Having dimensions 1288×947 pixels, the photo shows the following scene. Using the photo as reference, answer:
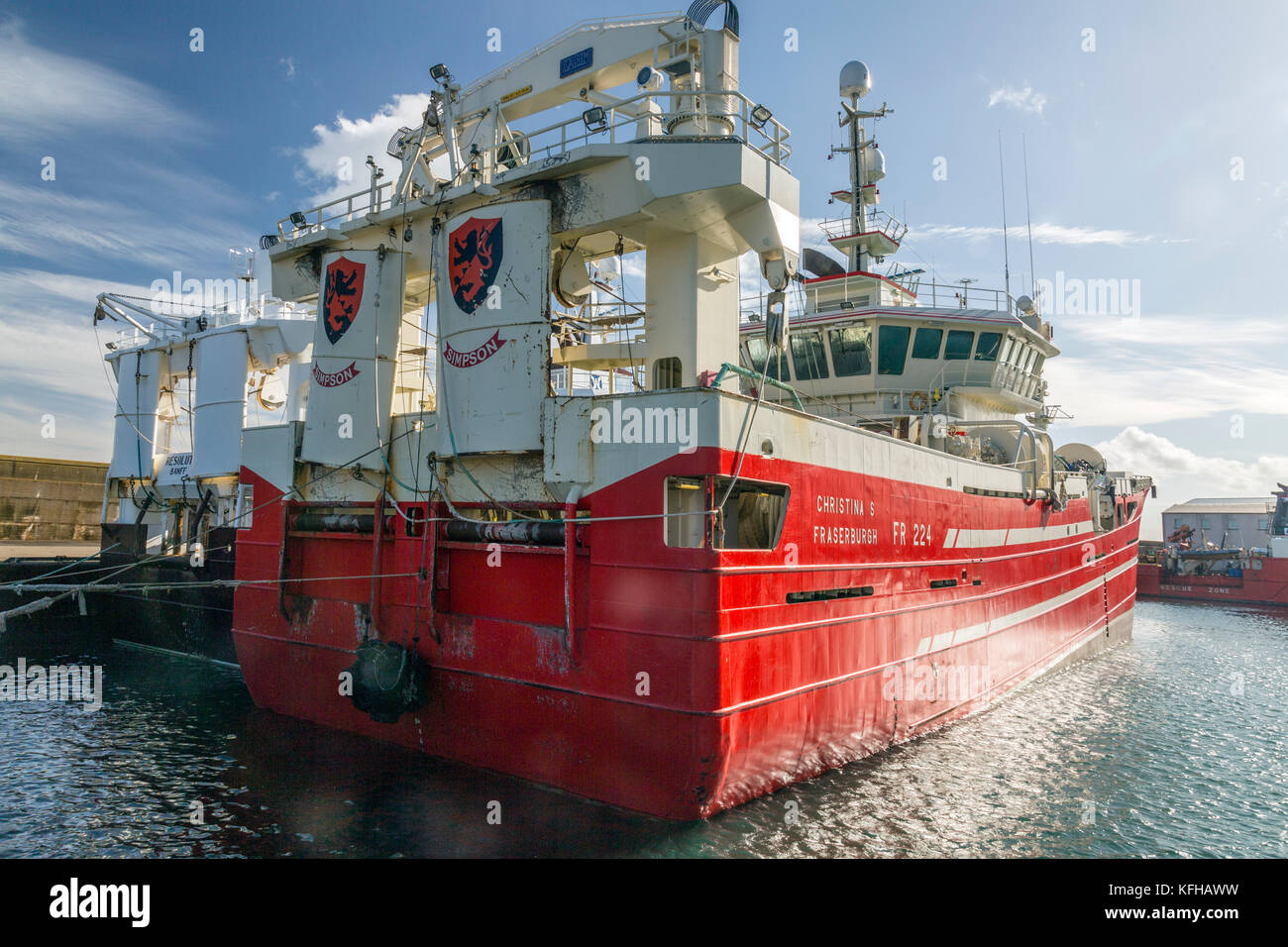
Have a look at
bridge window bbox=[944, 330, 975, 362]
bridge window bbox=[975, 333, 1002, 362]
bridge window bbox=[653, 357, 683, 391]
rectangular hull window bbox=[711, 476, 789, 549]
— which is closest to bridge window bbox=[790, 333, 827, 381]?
bridge window bbox=[944, 330, 975, 362]

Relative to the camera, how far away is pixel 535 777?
27.0ft

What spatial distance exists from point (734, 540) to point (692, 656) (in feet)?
6.00

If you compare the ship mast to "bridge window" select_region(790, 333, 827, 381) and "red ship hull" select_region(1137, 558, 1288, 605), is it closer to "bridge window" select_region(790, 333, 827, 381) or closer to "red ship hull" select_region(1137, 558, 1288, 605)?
"bridge window" select_region(790, 333, 827, 381)

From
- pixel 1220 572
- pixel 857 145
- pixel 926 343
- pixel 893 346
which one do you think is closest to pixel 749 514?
pixel 893 346

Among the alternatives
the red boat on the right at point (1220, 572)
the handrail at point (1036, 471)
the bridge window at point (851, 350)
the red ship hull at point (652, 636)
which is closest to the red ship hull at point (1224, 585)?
the red boat on the right at point (1220, 572)

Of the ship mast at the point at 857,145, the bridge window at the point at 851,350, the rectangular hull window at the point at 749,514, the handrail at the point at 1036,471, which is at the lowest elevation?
the rectangular hull window at the point at 749,514

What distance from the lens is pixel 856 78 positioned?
19516 millimetres

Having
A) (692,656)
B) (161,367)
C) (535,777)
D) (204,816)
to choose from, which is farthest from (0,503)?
(692,656)

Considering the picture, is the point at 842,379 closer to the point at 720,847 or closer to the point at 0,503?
the point at 720,847

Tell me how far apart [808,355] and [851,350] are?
101 centimetres

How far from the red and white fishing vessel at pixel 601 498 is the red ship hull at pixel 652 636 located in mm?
38

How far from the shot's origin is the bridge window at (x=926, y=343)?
52.6ft

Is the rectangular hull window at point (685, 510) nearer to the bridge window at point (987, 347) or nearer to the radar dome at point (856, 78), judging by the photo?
the bridge window at point (987, 347)

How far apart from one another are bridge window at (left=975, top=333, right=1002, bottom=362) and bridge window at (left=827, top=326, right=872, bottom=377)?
2.59 meters
